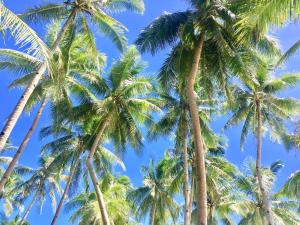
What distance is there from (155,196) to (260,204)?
6.83m

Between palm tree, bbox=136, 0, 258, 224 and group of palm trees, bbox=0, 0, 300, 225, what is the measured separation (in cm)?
4

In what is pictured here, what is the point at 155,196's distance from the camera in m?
28.5

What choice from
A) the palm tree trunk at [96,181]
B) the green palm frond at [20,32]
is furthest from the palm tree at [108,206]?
the green palm frond at [20,32]

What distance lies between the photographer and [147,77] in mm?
20953

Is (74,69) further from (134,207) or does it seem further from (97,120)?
(134,207)

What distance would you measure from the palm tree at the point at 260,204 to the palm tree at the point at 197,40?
1166 centimetres

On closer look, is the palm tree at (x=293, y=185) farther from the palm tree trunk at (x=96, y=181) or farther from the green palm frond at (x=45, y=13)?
the green palm frond at (x=45, y=13)

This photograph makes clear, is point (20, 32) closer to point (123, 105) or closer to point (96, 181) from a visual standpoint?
point (96, 181)

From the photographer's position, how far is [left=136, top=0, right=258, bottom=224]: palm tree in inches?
592

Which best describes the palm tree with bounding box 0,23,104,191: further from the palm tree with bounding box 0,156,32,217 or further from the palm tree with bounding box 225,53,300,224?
the palm tree with bounding box 0,156,32,217

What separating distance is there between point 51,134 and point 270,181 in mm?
13476

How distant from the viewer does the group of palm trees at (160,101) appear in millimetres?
13859

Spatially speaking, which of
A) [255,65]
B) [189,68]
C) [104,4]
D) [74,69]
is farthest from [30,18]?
[255,65]

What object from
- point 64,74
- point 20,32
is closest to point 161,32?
point 64,74
